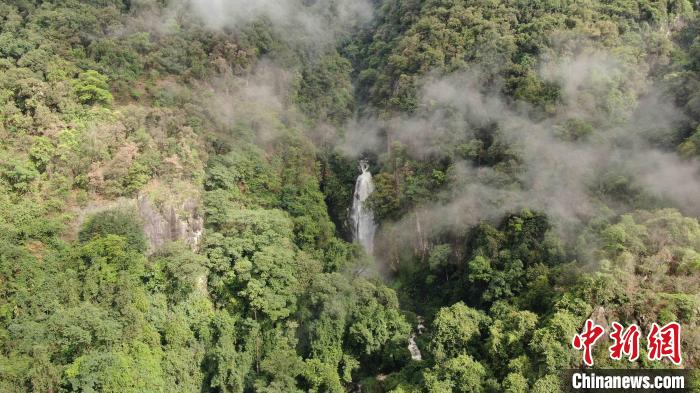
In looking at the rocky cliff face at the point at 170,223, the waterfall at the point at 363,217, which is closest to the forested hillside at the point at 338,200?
the rocky cliff face at the point at 170,223

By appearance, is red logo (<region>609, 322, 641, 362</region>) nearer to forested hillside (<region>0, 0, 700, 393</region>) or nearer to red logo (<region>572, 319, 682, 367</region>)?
red logo (<region>572, 319, 682, 367</region>)

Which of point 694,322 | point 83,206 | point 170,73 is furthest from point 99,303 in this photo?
point 694,322

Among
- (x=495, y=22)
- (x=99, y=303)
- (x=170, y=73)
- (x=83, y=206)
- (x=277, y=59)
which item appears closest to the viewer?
(x=99, y=303)

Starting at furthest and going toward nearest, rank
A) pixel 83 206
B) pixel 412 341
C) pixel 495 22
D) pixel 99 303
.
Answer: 1. pixel 495 22
2. pixel 412 341
3. pixel 83 206
4. pixel 99 303

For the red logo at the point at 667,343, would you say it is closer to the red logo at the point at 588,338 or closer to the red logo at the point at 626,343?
the red logo at the point at 626,343

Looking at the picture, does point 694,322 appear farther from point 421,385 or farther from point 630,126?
point 630,126

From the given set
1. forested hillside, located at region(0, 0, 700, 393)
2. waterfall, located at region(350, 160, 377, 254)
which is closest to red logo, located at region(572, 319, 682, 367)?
forested hillside, located at region(0, 0, 700, 393)
